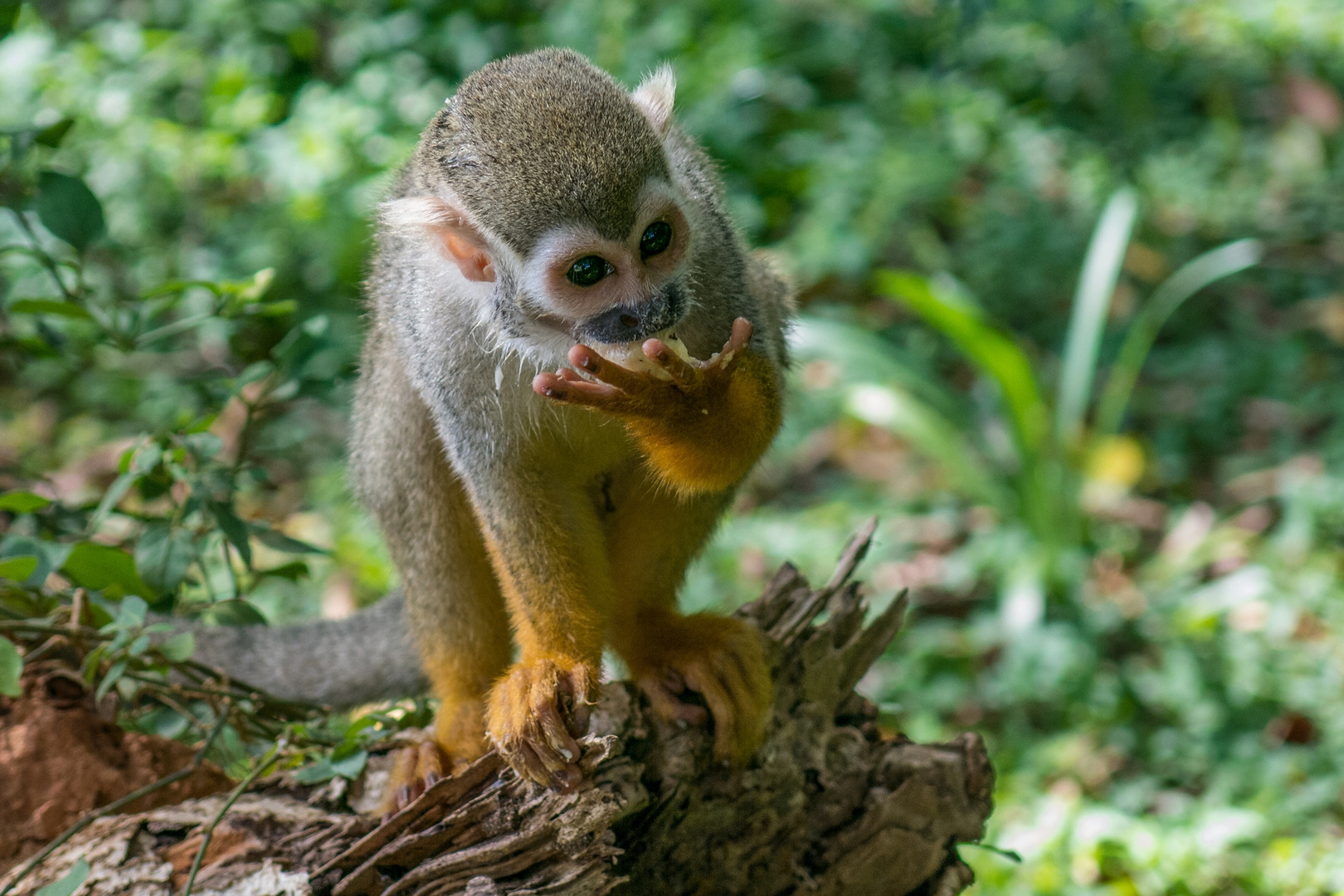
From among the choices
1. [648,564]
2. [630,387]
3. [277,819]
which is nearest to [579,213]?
[630,387]

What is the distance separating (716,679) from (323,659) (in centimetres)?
97

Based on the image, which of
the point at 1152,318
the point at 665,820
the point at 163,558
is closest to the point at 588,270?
the point at 665,820

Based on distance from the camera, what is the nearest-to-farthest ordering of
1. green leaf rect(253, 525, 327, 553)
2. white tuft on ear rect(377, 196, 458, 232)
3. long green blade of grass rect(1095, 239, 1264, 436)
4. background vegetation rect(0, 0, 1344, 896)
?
white tuft on ear rect(377, 196, 458, 232), green leaf rect(253, 525, 327, 553), background vegetation rect(0, 0, 1344, 896), long green blade of grass rect(1095, 239, 1264, 436)

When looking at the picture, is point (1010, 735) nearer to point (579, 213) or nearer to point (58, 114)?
point (579, 213)

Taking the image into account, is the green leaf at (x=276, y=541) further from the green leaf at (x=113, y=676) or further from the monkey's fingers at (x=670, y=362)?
the monkey's fingers at (x=670, y=362)

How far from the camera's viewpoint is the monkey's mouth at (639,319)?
6.10 feet

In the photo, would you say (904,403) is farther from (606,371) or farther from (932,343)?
(606,371)

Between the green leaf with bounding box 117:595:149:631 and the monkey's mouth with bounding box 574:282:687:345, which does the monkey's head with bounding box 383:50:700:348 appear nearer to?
the monkey's mouth with bounding box 574:282:687:345

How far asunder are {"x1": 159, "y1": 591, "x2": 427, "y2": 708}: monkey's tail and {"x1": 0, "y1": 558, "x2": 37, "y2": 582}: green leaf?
1.47 ft

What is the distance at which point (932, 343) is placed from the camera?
203 inches

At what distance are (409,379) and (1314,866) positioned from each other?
2.27 m

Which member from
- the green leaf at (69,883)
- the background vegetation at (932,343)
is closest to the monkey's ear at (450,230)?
the background vegetation at (932,343)

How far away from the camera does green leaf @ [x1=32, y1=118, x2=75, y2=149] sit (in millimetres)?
2322

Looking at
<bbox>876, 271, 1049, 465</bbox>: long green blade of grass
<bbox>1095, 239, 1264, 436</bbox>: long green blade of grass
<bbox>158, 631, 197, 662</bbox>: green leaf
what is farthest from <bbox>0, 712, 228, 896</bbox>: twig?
Answer: <bbox>1095, 239, 1264, 436</bbox>: long green blade of grass
